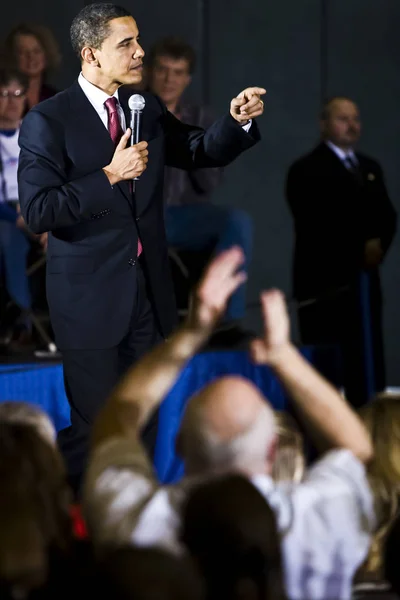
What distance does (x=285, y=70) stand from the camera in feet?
21.5

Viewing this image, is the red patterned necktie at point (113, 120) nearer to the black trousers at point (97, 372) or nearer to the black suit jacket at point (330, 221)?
the black trousers at point (97, 372)

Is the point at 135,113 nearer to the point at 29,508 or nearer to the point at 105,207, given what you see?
the point at 105,207

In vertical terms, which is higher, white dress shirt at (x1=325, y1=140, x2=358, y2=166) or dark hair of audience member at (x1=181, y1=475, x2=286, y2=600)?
white dress shirt at (x1=325, y1=140, x2=358, y2=166)

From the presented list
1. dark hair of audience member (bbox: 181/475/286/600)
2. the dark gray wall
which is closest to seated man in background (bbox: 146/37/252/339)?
the dark gray wall

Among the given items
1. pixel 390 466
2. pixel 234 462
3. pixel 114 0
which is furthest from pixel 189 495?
pixel 114 0

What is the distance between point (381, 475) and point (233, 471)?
0.42m

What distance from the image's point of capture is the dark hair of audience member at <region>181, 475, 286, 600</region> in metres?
1.58

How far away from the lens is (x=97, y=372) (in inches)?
133

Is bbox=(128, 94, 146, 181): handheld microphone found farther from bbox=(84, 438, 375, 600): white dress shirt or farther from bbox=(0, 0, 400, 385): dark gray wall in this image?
bbox=(0, 0, 400, 385): dark gray wall

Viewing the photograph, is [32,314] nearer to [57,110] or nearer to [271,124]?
[57,110]

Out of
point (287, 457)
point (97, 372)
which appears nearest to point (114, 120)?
point (97, 372)

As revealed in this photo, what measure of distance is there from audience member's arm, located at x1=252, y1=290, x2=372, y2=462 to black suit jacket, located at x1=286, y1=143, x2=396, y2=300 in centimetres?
297

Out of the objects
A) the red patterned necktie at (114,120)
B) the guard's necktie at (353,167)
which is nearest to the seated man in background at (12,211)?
the guard's necktie at (353,167)

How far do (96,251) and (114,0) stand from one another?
3.21 metres
